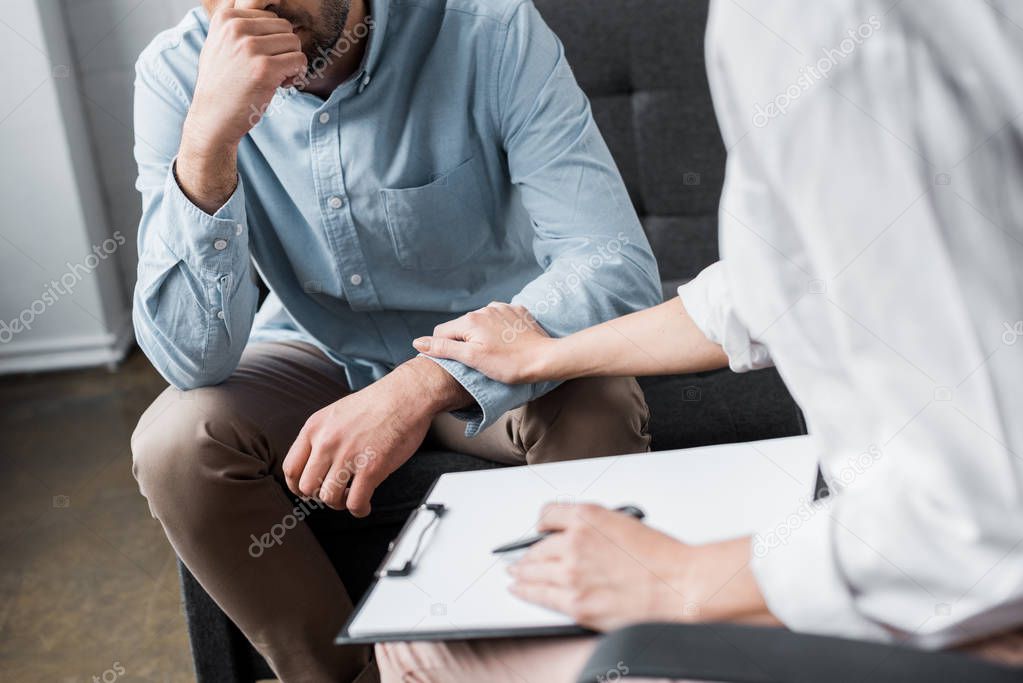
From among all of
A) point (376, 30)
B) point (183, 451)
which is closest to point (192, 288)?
point (183, 451)

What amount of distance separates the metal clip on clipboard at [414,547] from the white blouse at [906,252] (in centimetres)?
33

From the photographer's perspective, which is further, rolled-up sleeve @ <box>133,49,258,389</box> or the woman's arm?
rolled-up sleeve @ <box>133,49,258,389</box>

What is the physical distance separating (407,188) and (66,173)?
173 cm

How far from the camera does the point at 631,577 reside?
768 millimetres

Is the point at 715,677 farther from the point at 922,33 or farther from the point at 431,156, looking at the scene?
the point at 431,156

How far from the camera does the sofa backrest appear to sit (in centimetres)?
196

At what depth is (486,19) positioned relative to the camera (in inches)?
59.1

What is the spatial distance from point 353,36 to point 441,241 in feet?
0.98

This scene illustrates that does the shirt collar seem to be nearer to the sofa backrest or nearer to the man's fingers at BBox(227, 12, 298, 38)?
the man's fingers at BBox(227, 12, 298, 38)

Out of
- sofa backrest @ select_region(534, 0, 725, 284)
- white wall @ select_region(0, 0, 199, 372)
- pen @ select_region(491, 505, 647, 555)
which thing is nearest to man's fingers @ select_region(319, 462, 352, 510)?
pen @ select_region(491, 505, 647, 555)

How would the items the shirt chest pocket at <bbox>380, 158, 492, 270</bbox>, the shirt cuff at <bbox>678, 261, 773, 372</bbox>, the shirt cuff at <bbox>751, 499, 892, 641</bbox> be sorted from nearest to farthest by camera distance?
the shirt cuff at <bbox>751, 499, 892, 641</bbox> → the shirt cuff at <bbox>678, 261, 773, 372</bbox> → the shirt chest pocket at <bbox>380, 158, 492, 270</bbox>

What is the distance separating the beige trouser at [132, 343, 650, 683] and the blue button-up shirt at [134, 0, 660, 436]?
3.5 inches

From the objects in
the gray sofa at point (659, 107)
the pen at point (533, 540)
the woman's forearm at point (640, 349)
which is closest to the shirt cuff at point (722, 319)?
the woman's forearm at point (640, 349)

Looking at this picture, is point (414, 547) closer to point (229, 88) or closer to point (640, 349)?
point (640, 349)
